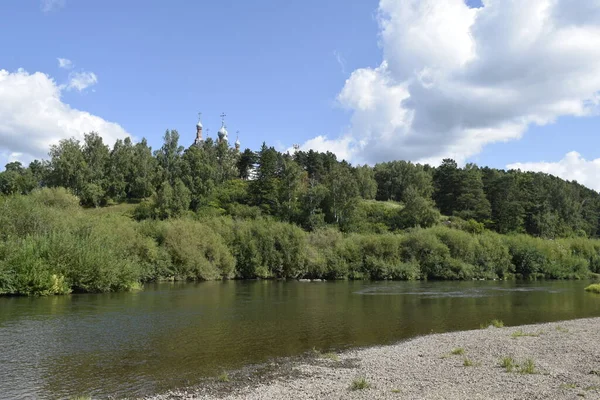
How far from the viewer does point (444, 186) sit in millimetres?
149500

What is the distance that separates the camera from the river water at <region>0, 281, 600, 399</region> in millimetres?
18625

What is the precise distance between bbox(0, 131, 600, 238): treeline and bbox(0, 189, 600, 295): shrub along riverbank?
557 inches

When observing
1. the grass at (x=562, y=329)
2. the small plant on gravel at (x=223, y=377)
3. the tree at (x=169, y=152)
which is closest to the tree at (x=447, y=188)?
the tree at (x=169, y=152)

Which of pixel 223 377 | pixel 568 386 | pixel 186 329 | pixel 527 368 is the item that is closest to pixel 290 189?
pixel 186 329

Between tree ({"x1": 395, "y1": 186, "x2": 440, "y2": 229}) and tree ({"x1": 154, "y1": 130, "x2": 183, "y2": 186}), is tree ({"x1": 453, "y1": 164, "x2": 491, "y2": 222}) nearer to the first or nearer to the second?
tree ({"x1": 395, "y1": 186, "x2": 440, "y2": 229})

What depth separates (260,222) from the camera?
299 ft

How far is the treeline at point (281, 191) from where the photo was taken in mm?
110625

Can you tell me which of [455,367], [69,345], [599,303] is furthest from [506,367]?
[599,303]

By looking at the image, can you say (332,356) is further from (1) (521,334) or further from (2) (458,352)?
(1) (521,334)

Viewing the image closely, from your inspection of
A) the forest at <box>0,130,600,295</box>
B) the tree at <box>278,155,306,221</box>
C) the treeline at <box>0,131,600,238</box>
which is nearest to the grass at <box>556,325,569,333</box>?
the forest at <box>0,130,600,295</box>

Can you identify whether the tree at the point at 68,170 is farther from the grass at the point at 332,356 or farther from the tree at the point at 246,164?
the grass at the point at 332,356

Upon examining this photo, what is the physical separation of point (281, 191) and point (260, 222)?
28.0 meters

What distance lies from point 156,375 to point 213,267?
5947cm

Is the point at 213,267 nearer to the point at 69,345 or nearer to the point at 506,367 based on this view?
the point at 69,345
